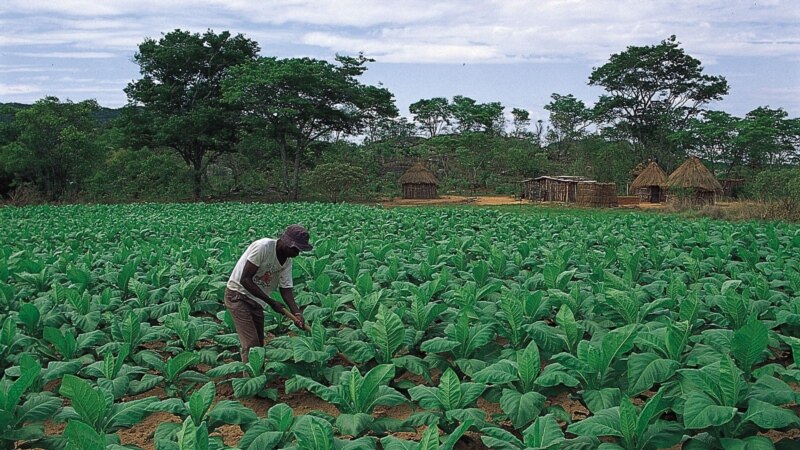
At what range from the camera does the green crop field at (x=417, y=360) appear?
3.73 meters

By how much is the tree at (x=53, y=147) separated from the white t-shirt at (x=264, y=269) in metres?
33.9

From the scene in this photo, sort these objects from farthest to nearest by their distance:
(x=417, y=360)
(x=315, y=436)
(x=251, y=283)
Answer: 1. (x=251, y=283)
2. (x=417, y=360)
3. (x=315, y=436)

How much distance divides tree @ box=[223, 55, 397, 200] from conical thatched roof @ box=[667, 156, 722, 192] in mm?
18154

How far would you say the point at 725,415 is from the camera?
3459 mm

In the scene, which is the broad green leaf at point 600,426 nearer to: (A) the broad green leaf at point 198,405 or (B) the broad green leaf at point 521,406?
(B) the broad green leaf at point 521,406

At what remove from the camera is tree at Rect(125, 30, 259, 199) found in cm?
3825

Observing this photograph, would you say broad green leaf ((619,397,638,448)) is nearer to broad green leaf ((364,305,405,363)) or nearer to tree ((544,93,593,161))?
broad green leaf ((364,305,405,363))

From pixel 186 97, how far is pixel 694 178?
31.3m

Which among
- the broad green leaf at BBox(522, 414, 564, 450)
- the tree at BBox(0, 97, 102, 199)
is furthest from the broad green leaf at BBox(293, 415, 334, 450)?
the tree at BBox(0, 97, 102, 199)

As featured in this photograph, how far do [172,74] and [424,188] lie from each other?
18023 mm

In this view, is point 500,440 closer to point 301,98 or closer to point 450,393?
point 450,393

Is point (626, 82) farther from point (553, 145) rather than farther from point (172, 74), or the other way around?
point (172, 74)

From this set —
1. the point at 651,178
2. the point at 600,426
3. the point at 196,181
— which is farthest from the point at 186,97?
the point at 600,426

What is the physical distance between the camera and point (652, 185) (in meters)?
40.5
